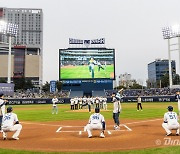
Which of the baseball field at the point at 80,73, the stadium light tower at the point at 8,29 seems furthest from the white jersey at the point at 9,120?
the baseball field at the point at 80,73

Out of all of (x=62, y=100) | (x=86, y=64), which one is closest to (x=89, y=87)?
(x=86, y=64)

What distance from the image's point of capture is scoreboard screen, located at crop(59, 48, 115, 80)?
67000 mm

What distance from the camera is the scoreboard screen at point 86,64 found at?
67000 mm

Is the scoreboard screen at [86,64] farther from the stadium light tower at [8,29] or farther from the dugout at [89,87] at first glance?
the stadium light tower at [8,29]

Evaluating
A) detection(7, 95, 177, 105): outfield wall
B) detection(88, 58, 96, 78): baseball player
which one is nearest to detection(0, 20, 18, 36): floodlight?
detection(7, 95, 177, 105): outfield wall

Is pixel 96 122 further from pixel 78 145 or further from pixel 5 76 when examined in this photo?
pixel 5 76

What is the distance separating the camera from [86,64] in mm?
67750

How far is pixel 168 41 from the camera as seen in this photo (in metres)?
62.8

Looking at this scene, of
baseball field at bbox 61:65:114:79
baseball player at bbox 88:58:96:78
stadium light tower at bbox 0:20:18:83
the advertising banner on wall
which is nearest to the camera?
stadium light tower at bbox 0:20:18:83

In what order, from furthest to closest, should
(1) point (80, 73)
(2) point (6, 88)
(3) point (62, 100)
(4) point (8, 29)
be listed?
(1) point (80, 73) → (3) point (62, 100) → (4) point (8, 29) → (2) point (6, 88)

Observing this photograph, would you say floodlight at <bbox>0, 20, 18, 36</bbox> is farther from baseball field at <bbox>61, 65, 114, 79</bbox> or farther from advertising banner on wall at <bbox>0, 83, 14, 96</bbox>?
baseball field at <bbox>61, 65, 114, 79</bbox>

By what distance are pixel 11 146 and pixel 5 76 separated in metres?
128

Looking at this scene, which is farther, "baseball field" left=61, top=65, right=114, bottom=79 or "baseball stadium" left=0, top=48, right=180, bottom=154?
"baseball field" left=61, top=65, right=114, bottom=79

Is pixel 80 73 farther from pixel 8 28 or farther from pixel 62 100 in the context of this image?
pixel 8 28
